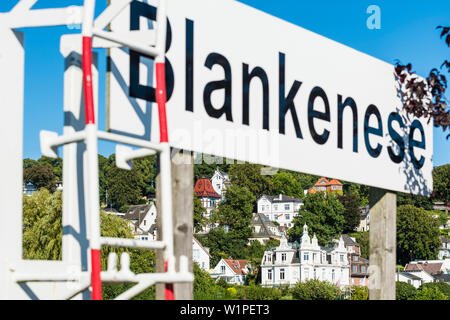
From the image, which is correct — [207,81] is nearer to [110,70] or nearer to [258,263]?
[110,70]

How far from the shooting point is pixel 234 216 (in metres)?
103

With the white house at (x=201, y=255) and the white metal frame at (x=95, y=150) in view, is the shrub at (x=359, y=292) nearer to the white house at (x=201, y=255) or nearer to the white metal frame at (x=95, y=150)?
the white house at (x=201, y=255)

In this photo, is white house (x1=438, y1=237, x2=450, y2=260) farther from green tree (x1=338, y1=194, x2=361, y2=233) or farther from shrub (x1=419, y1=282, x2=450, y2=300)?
shrub (x1=419, y1=282, x2=450, y2=300)

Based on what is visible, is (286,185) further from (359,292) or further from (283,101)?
(283,101)

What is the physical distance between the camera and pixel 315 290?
88375 millimetres

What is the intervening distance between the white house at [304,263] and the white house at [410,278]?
7673 millimetres

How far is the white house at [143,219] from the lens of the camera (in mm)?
103431

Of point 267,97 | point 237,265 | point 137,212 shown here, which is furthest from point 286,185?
point 267,97

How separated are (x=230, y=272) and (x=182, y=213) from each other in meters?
89.4

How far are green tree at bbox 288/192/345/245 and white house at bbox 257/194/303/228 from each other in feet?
51.4

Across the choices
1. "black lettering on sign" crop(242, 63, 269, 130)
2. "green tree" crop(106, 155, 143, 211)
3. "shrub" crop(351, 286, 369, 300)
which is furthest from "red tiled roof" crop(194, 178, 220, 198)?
"black lettering on sign" crop(242, 63, 269, 130)

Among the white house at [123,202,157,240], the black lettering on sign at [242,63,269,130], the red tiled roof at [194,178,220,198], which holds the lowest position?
the white house at [123,202,157,240]

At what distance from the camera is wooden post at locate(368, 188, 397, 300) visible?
5.07 meters

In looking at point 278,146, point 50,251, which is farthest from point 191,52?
point 50,251
